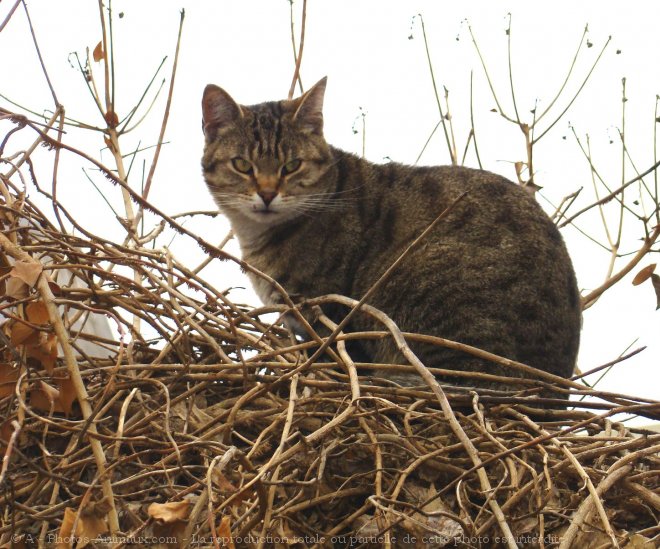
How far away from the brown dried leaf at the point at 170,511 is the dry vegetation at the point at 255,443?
0.09 m

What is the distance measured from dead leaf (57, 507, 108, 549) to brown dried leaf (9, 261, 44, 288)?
657mm

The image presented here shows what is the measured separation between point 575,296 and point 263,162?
69.3 inches

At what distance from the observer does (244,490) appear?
6.18ft

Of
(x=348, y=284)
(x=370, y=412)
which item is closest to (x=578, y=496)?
(x=370, y=412)

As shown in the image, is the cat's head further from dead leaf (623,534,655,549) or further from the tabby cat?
dead leaf (623,534,655,549)

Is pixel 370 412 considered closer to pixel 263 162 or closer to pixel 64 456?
pixel 64 456

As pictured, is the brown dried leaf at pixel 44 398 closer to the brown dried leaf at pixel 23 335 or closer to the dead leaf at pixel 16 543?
the brown dried leaf at pixel 23 335

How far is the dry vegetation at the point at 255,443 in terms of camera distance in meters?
2.16

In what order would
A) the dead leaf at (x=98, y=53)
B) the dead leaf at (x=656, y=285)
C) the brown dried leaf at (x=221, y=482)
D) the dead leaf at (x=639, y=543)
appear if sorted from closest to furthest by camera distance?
the brown dried leaf at (x=221, y=482)
the dead leaf at (x=639, y=543)
the dead leaf at (x=656, y=285)
the dead leaf at (x=98, y=53)

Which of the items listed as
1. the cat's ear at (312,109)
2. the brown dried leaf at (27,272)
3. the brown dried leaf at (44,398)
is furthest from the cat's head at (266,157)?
the brown dried leaf at (27,272)

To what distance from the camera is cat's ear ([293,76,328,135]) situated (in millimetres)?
4789

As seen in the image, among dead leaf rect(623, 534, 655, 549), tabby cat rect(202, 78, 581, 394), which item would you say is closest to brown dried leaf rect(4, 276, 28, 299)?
tabby cat rect(202, 78, 581, 394)

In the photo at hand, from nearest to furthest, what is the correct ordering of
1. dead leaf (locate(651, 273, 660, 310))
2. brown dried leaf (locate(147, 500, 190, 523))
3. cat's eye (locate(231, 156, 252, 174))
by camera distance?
brown dried leaf (locate(147, 500, 190, 523)) → dead leaf (locate(651, 273, 660, 310)) → cat's eye (locate(231, 156, 252, 174))

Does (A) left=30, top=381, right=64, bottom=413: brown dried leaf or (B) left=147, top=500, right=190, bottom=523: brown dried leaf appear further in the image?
(A) left=30, top=381, right=64, bottom=413: brown dried leaf
